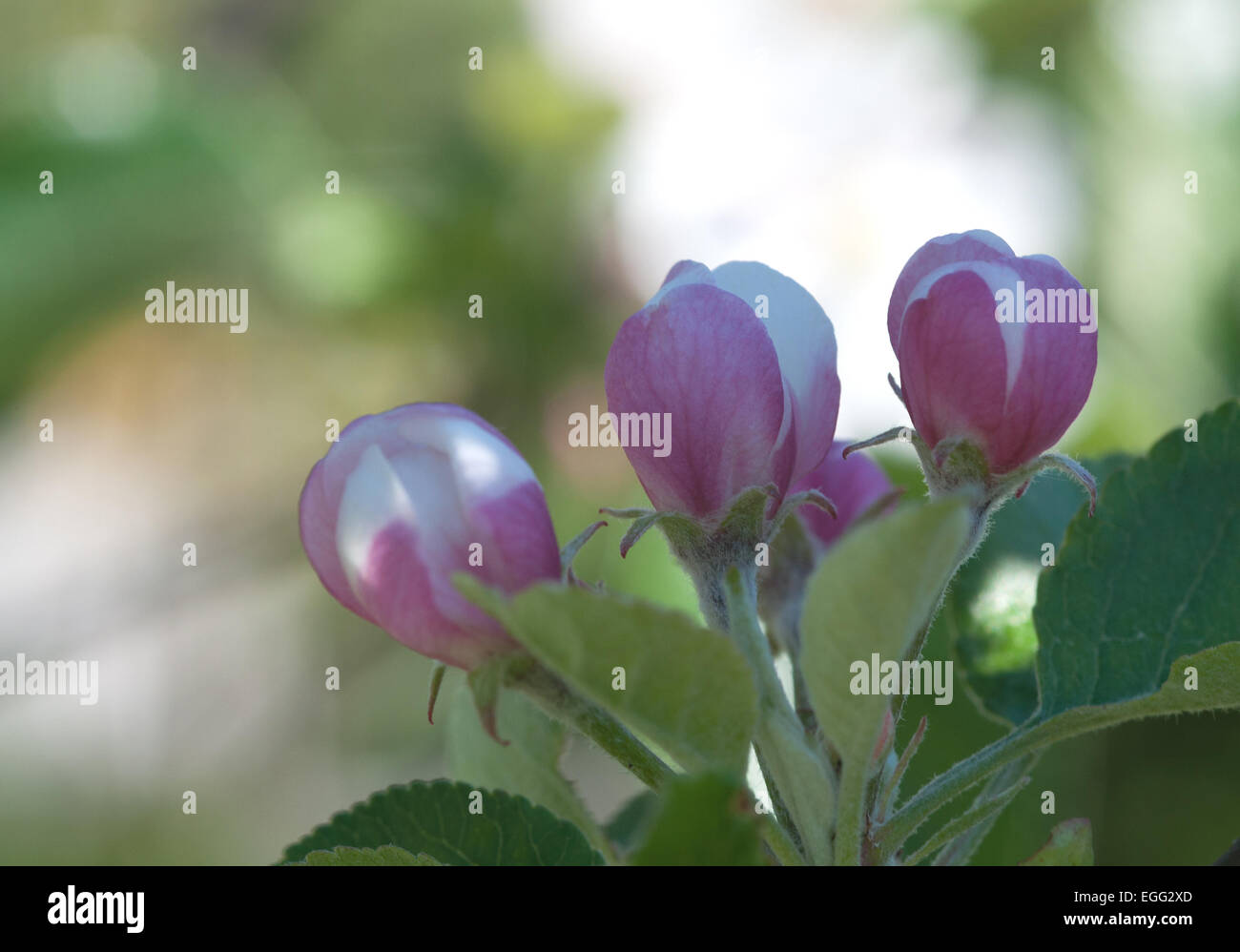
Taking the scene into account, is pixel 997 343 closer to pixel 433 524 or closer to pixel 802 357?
pixel 802 357

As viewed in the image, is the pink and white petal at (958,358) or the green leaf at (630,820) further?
the green leaf at (630,820)

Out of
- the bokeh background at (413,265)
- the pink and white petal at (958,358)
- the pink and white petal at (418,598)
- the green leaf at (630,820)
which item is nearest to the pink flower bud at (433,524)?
the pink and white petal at (418,598)

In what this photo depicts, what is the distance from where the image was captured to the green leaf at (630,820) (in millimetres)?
609

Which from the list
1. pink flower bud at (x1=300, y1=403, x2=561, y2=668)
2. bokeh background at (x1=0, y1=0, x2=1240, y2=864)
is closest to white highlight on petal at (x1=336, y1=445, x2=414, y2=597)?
pink flower bud at (x1=300, y1=403, x2=561, y2=668)

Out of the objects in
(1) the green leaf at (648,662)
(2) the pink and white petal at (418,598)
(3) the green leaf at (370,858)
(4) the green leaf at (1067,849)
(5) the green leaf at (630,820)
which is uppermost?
(2) the pink and white petal at (418,598)

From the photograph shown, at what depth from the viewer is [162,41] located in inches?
80.4

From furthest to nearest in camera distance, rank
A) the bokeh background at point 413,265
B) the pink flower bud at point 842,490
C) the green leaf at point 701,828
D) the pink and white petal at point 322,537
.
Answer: the bokeh background at point 413,265 < the pink flower bud at point 842,490 < the pink and white petal at point 322,537 < the green leaf at point 701,828

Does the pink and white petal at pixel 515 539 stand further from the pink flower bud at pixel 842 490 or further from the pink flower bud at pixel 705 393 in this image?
the pink flower bud at pixel 842 490

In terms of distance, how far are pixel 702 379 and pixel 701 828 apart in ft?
0.49

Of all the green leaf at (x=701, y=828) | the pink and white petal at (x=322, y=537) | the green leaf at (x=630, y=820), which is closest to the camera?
the green leaf at (x=701, y=828)

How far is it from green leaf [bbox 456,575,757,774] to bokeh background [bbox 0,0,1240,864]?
3.00 feet

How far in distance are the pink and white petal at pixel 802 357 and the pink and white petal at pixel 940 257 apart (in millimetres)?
25

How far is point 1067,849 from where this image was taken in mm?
351

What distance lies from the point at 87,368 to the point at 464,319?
0.59m
